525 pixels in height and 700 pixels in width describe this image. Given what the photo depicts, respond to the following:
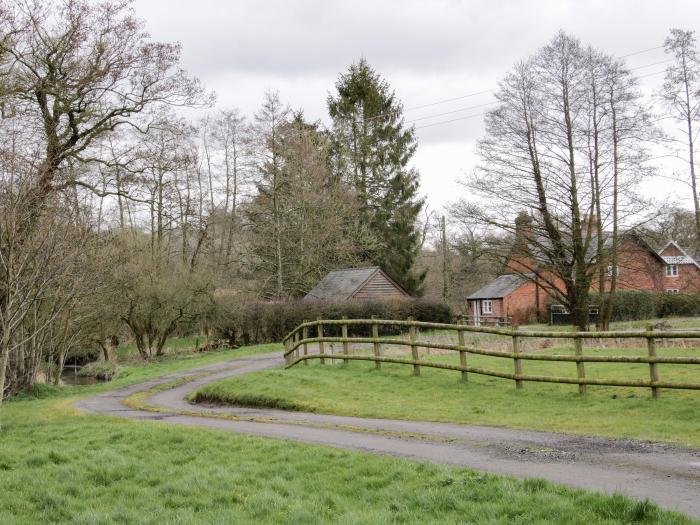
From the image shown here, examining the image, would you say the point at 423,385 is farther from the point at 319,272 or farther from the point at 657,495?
the point at 319,272

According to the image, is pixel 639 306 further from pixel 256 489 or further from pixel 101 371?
pixel 256 489

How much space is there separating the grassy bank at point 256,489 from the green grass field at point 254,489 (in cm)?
1

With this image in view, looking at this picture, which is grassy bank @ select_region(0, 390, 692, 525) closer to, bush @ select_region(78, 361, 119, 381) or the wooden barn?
bush @ select_region(78, 361, 119, 381)

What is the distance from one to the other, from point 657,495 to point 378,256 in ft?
148

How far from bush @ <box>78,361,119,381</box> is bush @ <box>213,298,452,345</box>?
6.57m

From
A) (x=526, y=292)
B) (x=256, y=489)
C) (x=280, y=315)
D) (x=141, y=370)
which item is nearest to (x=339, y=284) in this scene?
(x=280, y=315)

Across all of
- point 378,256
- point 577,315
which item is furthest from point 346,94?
point 577,315

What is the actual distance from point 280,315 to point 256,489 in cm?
3149

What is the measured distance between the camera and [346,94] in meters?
56.6

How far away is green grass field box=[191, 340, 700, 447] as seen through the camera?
1066 cm

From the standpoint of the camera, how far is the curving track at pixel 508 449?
679cm

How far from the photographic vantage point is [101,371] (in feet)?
110

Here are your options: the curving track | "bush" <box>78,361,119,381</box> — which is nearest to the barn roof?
"bush" <box>78,361,119,381</box>

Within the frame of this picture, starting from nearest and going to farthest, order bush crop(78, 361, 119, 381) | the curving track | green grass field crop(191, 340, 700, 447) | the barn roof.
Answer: the curving track, green grass field crop(191, 340, 700, 447), bush crop(78, 361, 119, 381), the barn roof
